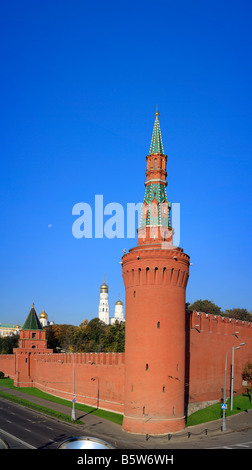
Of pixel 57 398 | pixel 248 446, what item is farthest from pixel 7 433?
pixel 57 398

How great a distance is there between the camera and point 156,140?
152 ft

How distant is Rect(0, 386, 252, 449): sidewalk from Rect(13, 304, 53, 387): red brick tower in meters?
29.1

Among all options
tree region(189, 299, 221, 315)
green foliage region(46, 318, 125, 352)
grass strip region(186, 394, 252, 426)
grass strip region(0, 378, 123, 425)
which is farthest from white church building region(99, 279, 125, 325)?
grass strip region(186, 394, 252, 426)

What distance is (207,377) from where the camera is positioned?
160 ft

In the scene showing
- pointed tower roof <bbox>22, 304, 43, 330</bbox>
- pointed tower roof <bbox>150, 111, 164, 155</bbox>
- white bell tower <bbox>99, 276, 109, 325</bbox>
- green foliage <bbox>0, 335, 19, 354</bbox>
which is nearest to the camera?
pointed tower roof <bbox>150, 111, 164, 155</bbox>

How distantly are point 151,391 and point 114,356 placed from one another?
1070cm

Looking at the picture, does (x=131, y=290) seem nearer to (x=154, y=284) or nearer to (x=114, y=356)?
(x=154, y=284)

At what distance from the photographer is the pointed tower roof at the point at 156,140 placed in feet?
151

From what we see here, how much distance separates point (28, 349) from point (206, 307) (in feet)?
116

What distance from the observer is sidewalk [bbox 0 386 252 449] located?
34.6m

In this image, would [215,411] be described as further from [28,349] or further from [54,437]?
[28,349]

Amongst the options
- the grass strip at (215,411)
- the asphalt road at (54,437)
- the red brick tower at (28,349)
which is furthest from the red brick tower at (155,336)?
the red brick tower at (28,349)

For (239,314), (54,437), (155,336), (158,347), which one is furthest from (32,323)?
(158,347)

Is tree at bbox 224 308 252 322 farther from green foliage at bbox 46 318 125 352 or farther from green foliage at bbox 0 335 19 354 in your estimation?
green foliage at bbox 0 335 19 354
